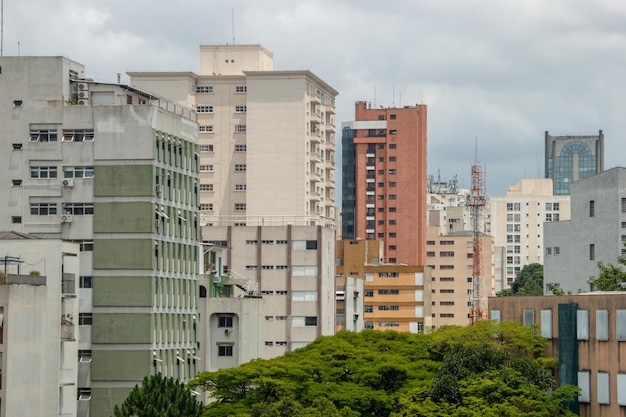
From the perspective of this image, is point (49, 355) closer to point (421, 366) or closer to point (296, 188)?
point (421, 366)

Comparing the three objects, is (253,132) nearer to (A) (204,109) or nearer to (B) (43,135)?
(A) (204,109)

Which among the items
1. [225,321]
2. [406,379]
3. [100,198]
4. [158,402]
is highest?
[100,198]

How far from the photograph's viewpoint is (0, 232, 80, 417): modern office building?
275 ft

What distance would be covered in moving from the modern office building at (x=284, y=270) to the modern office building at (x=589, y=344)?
70.9 m

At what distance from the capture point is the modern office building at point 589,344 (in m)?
79.7

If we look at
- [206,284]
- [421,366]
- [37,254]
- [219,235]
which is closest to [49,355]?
[37,254]

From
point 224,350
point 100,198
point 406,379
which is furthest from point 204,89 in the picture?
point 406,379

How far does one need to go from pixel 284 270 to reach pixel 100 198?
5436 centimetres

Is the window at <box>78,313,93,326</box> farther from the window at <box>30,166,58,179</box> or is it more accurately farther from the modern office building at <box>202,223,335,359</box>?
the modern office building at <box>202,223,335,359</box>

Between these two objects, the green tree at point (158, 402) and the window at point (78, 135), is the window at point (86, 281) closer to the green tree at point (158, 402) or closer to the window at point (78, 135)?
the window at point (78, 135)

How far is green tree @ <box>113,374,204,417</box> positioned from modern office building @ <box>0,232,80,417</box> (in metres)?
5.20

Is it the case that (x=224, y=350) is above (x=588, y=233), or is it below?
below

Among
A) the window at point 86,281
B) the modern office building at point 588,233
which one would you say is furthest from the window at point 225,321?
the modern office building at point 588,233

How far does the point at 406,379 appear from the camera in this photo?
309ft
